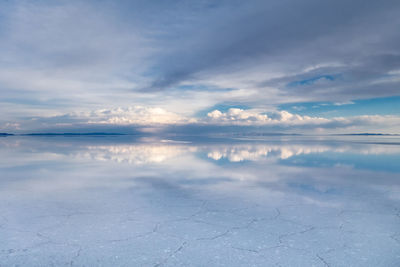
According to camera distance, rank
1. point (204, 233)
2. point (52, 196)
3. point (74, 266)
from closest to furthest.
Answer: point (74, 266) → point (204, 233) → point (52, 196)

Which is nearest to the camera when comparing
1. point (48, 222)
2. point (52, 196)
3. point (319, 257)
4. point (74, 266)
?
point (74, 266)

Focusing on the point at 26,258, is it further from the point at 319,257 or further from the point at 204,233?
the point at 319,257

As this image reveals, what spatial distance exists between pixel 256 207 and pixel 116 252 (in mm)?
3024

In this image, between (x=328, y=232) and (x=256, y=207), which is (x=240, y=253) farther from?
(x=256, y=207)

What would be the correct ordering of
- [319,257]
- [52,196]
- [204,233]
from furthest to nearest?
[52,196]
[204,233]
[319,257]

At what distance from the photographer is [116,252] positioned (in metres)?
3.39

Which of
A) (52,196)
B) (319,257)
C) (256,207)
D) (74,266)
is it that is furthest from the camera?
(52,196)

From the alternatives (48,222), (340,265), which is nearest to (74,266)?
(48,222)

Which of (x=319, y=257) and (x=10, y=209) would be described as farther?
(x=10, y=209)

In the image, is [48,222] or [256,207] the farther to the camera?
[256,207]

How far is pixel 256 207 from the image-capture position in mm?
5320

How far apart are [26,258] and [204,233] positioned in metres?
2.42

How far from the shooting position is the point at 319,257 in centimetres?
328

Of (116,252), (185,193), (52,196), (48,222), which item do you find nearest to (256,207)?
(185,193)
